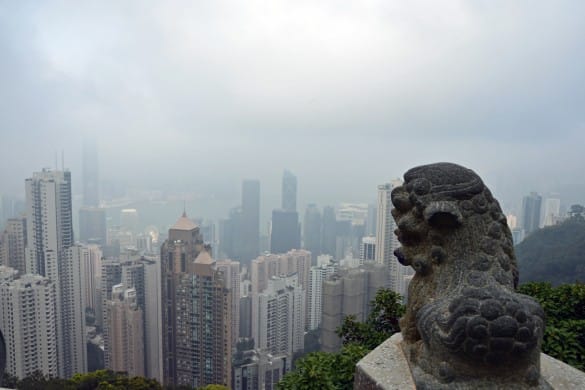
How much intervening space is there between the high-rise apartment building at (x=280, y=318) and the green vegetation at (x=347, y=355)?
8659 mm

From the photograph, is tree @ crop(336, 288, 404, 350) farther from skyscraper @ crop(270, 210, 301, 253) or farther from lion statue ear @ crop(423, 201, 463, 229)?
skyscraper @ crop(270, 210, 301, 253)

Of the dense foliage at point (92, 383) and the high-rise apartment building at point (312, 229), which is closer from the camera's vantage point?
the dense foliage at point (92, 383)

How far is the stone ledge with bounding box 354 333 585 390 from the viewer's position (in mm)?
2387

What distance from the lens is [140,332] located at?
12.7 meters

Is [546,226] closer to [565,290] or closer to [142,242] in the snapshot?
[565,290]

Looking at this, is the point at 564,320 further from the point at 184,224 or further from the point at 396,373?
the point at 184,224

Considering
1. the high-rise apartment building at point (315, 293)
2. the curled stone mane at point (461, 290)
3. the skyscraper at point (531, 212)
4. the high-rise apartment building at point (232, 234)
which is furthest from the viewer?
the high-rise apartment building at point (232, 234)

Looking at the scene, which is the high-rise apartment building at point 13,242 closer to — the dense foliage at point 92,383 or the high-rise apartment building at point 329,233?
the dense foliage at point 92,383

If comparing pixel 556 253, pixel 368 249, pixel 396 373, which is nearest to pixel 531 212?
pixel 556 253

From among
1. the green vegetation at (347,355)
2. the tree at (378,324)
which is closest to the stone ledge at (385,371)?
the green vegetation at (347,355)

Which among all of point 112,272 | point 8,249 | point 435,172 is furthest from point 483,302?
point 8,249

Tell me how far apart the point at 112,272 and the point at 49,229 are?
2.50 meters

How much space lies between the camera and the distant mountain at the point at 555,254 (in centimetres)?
891

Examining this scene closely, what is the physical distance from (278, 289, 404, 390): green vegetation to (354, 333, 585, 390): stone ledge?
63cm
